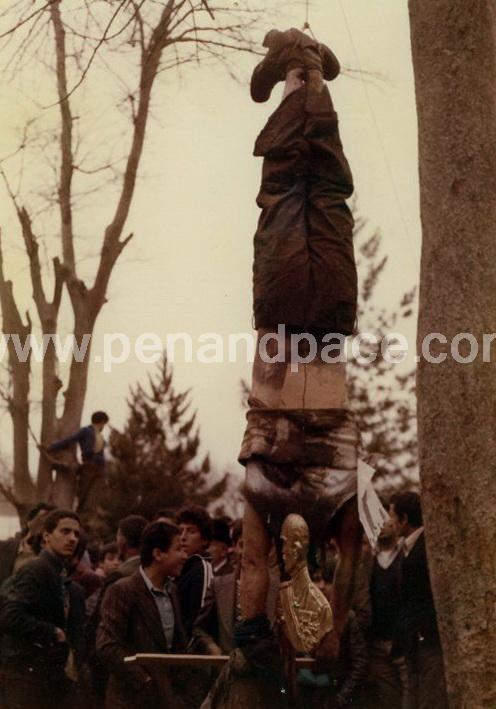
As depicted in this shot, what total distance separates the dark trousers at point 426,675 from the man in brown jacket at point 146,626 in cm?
137

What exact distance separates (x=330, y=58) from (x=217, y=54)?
89.7 inches

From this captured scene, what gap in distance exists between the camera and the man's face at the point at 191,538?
855cm

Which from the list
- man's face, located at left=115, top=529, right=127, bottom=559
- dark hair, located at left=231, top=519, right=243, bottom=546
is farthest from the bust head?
man's face, located at left=115, top=529, right=127, bottom=559

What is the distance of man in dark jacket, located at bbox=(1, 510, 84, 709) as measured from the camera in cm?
786

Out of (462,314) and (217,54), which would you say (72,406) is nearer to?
(217,54)

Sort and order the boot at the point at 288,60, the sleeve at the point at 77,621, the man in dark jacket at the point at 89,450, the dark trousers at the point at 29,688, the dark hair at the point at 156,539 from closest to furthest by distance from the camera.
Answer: the boot at the point at 288,60
the dark hair at the point at 156,539
the dark trousers at the point at 29,688
the sleeve at the point at 77,621
the man in dark jacket at the point at 89,450

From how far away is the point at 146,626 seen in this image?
7.50 metres

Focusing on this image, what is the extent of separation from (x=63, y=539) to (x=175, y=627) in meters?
1.03

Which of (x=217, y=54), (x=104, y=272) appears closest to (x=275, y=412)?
(x=217, y=54)

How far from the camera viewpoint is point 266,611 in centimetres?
589

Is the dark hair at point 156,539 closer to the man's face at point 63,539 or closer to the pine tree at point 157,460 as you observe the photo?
the man's face at point 63,539

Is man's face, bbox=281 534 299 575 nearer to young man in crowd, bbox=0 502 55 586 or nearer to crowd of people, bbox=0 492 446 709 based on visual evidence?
crowd of people, bbox=0 492 446 709

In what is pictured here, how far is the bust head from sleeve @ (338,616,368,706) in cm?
189

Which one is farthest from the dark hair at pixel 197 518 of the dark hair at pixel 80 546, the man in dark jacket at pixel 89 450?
the man in dark jacket at pixel 89 450
